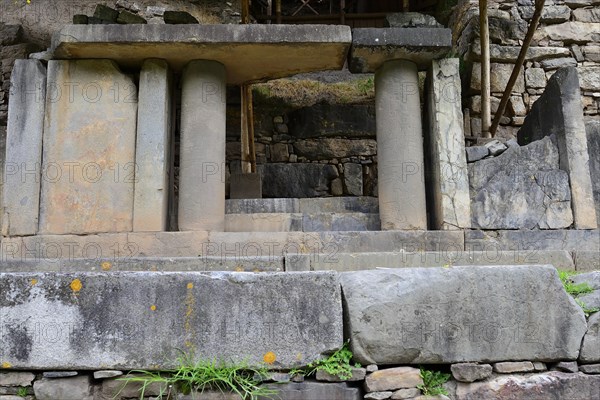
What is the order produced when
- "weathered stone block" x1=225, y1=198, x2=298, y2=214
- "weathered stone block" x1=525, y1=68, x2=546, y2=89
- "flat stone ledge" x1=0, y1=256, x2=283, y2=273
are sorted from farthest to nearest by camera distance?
"weathered stone block" x1=525, y1=68, x2=546, y2=89 → "weathered stone block" x1=225, y1=198, x2=298, y2=214 → "flat stone ledge" x1=0, y1=256, x2=283, y2=273

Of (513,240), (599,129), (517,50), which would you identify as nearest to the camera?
(513,240)

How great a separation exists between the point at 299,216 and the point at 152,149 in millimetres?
1238

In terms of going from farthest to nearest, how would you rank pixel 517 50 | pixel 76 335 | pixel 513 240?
1. pixel 517 50
2. pixel 513 240
3. pixel 76 335

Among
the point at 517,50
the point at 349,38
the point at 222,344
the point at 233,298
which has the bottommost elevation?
the point at 222,344

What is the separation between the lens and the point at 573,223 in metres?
4.86

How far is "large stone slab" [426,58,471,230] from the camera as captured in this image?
4816mm

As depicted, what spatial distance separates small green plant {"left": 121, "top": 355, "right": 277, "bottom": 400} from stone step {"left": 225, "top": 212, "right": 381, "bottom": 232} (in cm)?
200

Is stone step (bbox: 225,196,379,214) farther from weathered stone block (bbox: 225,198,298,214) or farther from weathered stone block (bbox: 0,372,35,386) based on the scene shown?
weathered stone block (bbox: 0,372,35,386)

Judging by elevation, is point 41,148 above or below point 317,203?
above

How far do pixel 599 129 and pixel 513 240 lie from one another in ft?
4.20

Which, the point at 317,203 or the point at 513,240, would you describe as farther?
the point at 317,203

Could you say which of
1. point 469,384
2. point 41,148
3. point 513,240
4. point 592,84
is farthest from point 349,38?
point 592,84

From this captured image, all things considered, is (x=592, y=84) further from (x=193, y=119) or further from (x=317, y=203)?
(x=193, y=119)

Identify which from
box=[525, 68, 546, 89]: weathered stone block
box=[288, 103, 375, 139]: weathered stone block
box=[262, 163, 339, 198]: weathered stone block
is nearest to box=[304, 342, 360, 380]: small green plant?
box=[262, 163, 339, 198]: weathered stone block
